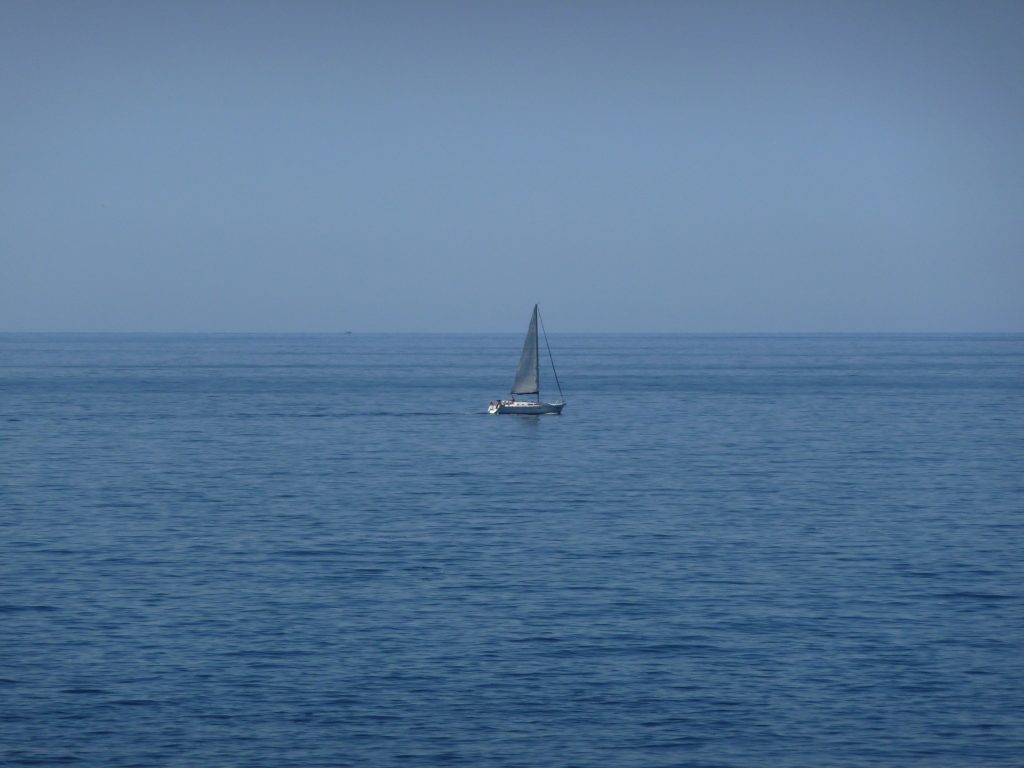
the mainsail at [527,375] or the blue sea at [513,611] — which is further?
the mainsail at [527,375]

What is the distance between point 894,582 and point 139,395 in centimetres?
13271

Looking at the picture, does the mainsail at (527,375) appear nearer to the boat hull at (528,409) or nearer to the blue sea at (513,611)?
the boat hull at (528,409)

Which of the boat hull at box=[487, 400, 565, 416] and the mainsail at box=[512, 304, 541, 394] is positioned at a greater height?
the mainsail at box=[512, 304, 541, 394]

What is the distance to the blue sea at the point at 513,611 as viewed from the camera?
2944 cm

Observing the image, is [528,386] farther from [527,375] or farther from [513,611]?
[513,611]

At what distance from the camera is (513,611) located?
3991 centimetres

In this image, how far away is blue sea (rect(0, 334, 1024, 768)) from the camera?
2944 cm

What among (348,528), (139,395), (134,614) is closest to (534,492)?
(348,528)

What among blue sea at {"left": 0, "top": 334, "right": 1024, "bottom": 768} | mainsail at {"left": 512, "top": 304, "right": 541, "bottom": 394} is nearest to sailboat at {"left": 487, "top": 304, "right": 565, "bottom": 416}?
mainsail at {"left": 512, "top": 304, "right": 541, "bottom": 394}

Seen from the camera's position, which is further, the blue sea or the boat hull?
the boat hull

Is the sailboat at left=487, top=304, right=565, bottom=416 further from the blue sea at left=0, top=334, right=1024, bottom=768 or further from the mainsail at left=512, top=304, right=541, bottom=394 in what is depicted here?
the blue sea at left=0, top=334, right=1024, bottom=768

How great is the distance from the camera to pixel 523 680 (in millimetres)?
32938

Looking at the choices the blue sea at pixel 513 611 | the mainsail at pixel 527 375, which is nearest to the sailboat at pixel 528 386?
the mainsail at pixel 527 375

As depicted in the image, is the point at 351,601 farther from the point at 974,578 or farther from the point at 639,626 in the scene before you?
the point at 974,578
